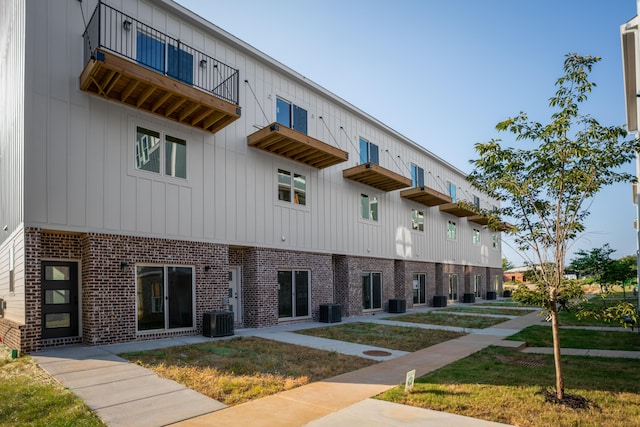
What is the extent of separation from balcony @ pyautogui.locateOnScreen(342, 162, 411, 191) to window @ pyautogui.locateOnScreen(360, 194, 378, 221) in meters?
0.67

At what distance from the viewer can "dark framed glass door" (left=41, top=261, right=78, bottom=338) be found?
10.4 m

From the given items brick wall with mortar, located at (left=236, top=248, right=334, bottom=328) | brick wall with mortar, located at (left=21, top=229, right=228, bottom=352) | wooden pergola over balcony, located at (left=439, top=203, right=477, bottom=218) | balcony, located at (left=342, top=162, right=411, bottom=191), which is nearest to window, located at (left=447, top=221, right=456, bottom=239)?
wooden pergola over balcony, located at (left=439, top=203, right=477, bottom=218)

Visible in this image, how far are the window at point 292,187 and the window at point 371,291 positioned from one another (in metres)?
5.71

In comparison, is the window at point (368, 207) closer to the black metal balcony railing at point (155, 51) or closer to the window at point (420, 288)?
the window at point (420, 288)

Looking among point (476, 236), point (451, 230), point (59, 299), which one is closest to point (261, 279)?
point (59, 299)

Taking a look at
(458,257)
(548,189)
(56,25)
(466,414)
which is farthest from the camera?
(458,257)

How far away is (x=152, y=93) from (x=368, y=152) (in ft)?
39.6

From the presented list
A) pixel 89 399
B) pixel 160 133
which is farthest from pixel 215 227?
pixel 89 399

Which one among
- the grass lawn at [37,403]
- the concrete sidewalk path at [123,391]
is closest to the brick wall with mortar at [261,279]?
the concrete sidewalk path at [123,391]

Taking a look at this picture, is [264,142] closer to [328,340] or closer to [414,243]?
[328,340]

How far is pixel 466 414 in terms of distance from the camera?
563 centimetres

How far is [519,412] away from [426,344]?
19.2ft

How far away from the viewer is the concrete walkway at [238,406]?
17.9 ft

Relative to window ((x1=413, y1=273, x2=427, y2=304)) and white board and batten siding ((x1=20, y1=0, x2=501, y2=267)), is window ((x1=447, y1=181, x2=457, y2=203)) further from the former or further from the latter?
white board and batten siding ((x1=20, y1=0, x2=501, y2=267))
